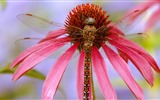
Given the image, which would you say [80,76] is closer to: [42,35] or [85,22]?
[85,22]

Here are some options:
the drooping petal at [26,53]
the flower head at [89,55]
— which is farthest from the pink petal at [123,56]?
the drooping petal at [26,53]

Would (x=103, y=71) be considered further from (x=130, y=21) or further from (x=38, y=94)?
(x=38, y=94)

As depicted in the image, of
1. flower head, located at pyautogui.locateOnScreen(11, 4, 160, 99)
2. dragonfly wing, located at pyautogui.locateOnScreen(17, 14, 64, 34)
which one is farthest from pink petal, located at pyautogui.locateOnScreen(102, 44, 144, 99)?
dragonfly wing, located at pyautogui.locateOnScreen(17, 14, 64, 34)

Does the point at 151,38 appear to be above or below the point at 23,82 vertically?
above

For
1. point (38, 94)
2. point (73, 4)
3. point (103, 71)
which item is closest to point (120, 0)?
point (73, 4)

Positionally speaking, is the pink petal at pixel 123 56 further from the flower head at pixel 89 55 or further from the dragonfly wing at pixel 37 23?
the dragonfly wing at pixel 37 23

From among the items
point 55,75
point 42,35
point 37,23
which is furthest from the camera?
point 42,35

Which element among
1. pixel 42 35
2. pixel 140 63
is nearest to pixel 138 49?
pixel 140 63
